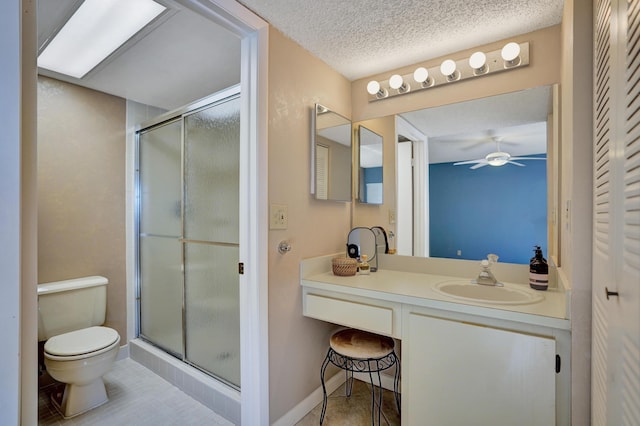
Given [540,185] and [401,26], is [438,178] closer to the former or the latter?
[540,185]

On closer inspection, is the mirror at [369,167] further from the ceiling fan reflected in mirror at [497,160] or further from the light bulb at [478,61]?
the light bulb at [478,61]

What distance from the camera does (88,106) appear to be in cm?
223

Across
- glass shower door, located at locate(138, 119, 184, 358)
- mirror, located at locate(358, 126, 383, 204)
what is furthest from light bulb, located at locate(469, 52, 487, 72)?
glass shower door, located at locate(138, 119, 184, 358)

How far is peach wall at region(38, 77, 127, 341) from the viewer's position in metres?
2.03

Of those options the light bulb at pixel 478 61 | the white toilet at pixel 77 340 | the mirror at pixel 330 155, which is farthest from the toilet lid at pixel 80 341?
the light bulb at pixel 478 61

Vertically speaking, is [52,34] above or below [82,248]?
above

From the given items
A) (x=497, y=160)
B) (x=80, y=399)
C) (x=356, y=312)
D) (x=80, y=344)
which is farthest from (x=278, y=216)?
(x=80, y=399)

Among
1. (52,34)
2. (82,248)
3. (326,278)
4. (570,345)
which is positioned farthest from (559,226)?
(82,248)

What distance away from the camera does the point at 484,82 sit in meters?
1.66

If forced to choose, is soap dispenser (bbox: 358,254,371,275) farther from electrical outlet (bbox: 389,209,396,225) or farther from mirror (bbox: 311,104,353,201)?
mirror (bbox: 311,104,353,201)

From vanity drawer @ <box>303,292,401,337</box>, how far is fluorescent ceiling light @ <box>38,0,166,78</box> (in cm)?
165

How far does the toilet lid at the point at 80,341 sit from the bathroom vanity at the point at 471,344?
1400 millimetres

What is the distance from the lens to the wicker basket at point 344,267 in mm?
1742

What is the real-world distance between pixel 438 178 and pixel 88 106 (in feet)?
8.53
